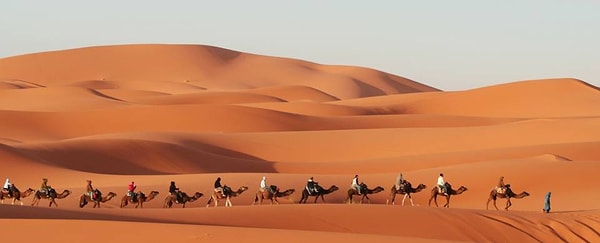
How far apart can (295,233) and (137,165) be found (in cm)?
2809

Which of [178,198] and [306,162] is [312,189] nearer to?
[178,198]

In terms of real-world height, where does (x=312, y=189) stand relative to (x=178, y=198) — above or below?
above

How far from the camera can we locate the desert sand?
19562 mm

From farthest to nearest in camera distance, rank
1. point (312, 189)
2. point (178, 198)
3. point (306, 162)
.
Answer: point (306, 162) < point (312, 189) < point (178, 198)

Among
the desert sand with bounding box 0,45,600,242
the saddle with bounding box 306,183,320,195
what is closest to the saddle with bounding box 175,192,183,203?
the desert sand with bounding box 0,45,600,242

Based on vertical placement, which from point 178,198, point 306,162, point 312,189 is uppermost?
point 306,162

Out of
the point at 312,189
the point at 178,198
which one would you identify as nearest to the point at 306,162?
the point at 312,189

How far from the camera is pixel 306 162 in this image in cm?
4834

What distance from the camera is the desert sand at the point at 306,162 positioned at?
19562mm

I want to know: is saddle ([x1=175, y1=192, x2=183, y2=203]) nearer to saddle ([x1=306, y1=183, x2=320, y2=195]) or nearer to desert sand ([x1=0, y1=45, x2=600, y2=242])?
desert sand ([x1=0, y1=45, x2=600, y2=242])

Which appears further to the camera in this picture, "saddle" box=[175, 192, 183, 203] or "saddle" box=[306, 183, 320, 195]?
"saddle" box=[306, 183, 320, 195]

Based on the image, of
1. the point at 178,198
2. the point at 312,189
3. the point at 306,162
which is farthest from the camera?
the point at 306,162

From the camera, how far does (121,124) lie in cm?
6369

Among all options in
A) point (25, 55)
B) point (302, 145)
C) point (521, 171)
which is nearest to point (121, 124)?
point (302, 145)
